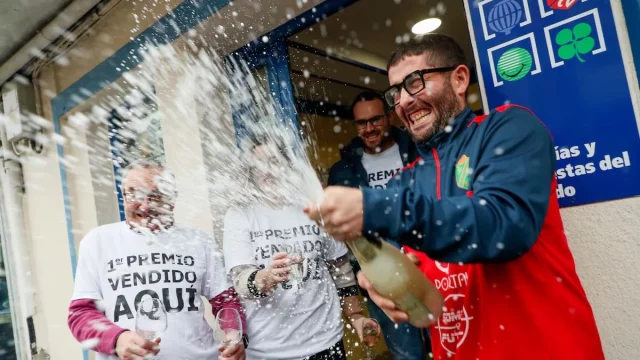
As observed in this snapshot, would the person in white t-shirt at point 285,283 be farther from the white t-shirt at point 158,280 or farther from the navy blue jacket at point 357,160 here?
the navy blue jacket at point 357,160

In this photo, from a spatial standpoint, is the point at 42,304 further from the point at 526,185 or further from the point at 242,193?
the point at 526,185

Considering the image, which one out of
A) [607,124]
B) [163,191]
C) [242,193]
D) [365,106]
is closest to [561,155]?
[607,124]

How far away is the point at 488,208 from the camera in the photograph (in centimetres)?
116

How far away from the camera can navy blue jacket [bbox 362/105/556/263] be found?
1.14 meters

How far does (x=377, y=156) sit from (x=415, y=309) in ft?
6.54

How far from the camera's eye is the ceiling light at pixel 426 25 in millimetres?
4895

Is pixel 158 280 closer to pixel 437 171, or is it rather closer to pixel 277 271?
pixel 277 271

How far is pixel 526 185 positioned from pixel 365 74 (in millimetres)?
4790

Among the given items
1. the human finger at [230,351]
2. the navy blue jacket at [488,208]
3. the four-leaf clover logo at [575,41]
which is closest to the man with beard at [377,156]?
the human finger at [230,351]

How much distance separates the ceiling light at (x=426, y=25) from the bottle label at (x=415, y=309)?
418 centimetres

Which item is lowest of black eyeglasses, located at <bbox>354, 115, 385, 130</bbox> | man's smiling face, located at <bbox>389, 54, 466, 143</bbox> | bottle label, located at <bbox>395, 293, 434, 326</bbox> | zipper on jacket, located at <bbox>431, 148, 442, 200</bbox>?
bottle label, located at <bbox>395, 293, 434, 326</bbox>

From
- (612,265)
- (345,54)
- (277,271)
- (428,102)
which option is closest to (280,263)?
(277,271)

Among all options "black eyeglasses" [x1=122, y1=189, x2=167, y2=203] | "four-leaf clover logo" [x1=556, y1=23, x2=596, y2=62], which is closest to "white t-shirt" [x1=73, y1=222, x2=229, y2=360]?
"black eyeglasses" [x1=122, y1=189, x2=167, y2=203]

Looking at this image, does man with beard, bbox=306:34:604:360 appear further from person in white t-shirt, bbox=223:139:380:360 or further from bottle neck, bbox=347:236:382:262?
person in white t-shirt, bbox=223:139:380:360
